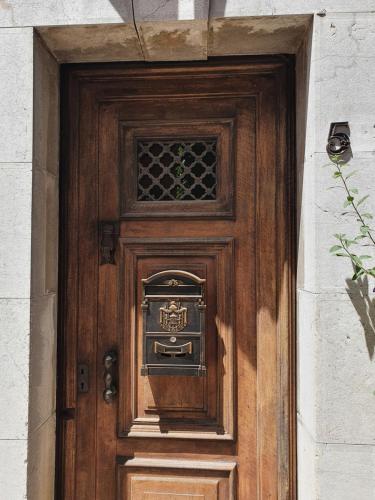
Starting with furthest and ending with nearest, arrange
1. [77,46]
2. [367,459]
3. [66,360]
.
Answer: [66,360] → [77,46] → [367,459]

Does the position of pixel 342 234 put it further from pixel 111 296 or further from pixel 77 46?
pixel 77 46

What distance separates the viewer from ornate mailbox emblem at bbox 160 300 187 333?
2486 mm

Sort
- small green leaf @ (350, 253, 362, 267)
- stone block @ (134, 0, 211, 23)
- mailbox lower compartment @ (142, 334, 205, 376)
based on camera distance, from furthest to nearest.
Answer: mailbox lower compartment @ (142, 334, 205, 376) → stone block @ (134, 0, 211, 23) → small green leaf @ (350, 253, 362, 267)

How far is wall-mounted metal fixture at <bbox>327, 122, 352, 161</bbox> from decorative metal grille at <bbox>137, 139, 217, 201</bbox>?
707mm

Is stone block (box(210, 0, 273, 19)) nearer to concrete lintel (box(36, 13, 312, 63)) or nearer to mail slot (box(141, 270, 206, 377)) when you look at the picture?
concrete lintel (box(36, 13, 312, 63))

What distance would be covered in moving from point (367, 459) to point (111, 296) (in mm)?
1584

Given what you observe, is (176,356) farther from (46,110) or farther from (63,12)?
(63,12)

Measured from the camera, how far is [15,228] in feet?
7.57

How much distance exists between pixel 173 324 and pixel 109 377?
1.67 ft

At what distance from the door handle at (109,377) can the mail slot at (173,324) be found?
0.76 feet

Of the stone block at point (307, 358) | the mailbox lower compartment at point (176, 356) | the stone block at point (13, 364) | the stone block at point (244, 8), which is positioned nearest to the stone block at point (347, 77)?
the stone block at point (244, 8)

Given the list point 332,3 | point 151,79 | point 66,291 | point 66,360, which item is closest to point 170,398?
point 66,360

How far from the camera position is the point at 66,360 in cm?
264

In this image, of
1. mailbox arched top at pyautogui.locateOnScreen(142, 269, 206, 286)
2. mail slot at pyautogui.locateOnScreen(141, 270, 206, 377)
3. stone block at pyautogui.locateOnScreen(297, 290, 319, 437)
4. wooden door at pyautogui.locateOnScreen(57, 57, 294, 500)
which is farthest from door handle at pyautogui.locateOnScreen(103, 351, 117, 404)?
stone block at pyautogui.locateOnScreen(297, 290, 319, 437)
